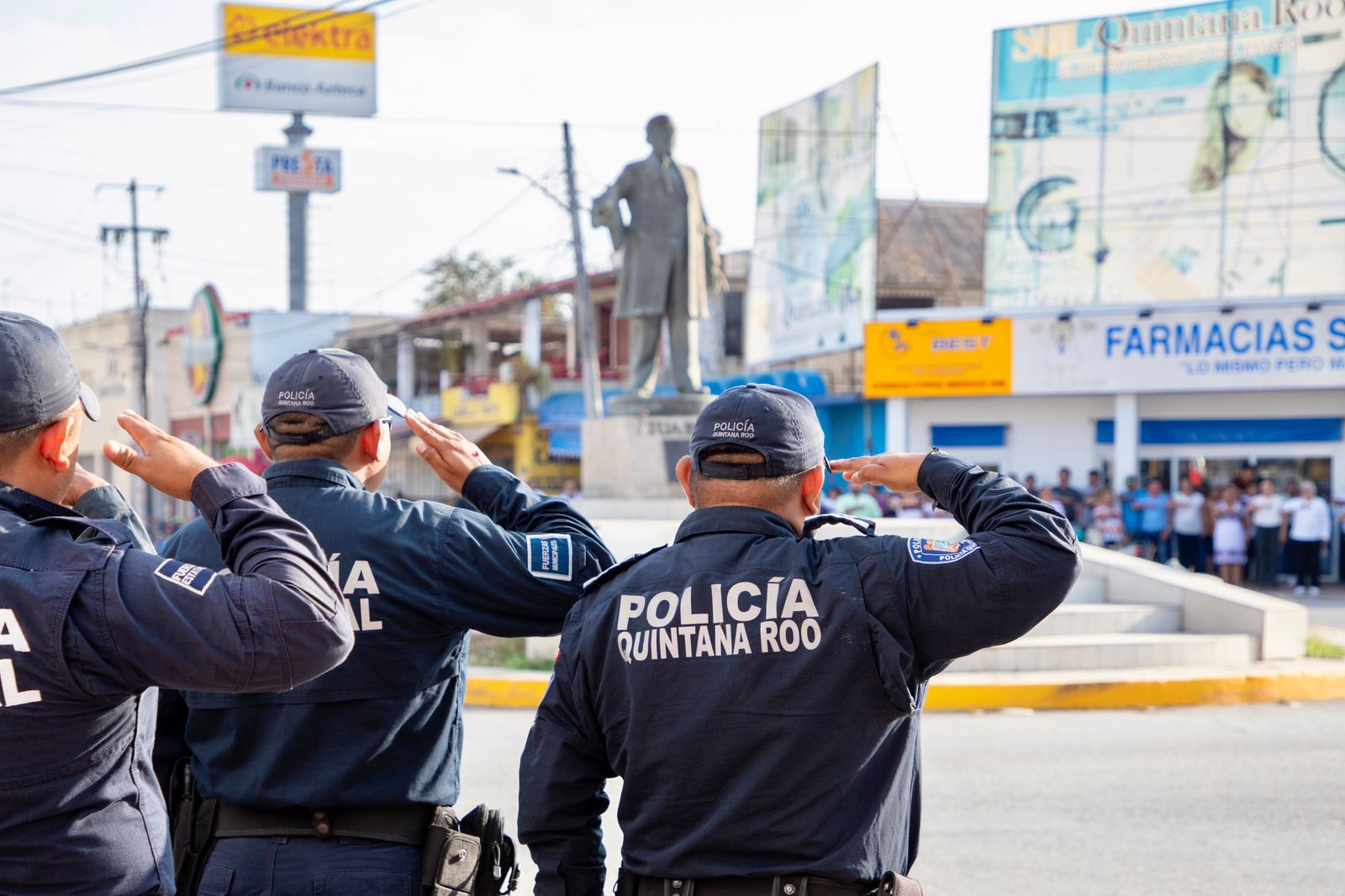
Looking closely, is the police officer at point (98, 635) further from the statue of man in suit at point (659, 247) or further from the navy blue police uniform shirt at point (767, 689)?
the statue of man in suit at point (659, 247)

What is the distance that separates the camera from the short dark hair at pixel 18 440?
2029mm

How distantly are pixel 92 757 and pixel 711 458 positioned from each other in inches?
44.4

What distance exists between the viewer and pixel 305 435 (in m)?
2.70

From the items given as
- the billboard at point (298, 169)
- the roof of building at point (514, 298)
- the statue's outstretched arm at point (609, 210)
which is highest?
the billboard at point (298, 169)

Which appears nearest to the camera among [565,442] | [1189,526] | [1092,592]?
[1092,592]

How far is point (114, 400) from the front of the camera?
154 ft

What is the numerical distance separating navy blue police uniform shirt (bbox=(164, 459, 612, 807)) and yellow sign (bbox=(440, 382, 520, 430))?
29.4m

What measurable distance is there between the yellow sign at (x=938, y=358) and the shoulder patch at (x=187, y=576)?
2191 cm

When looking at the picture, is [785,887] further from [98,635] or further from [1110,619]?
[1110,619]

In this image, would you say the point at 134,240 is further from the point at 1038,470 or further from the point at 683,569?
the point at 683,569

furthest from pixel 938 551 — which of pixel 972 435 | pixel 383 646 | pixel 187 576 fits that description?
pixel 972 435

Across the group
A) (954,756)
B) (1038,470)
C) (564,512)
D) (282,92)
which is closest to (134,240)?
(282,92)

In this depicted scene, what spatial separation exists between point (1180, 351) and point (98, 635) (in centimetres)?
2191

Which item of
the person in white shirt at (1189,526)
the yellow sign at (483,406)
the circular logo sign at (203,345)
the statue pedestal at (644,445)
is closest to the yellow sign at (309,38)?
the circular logo sign at (203,345)
